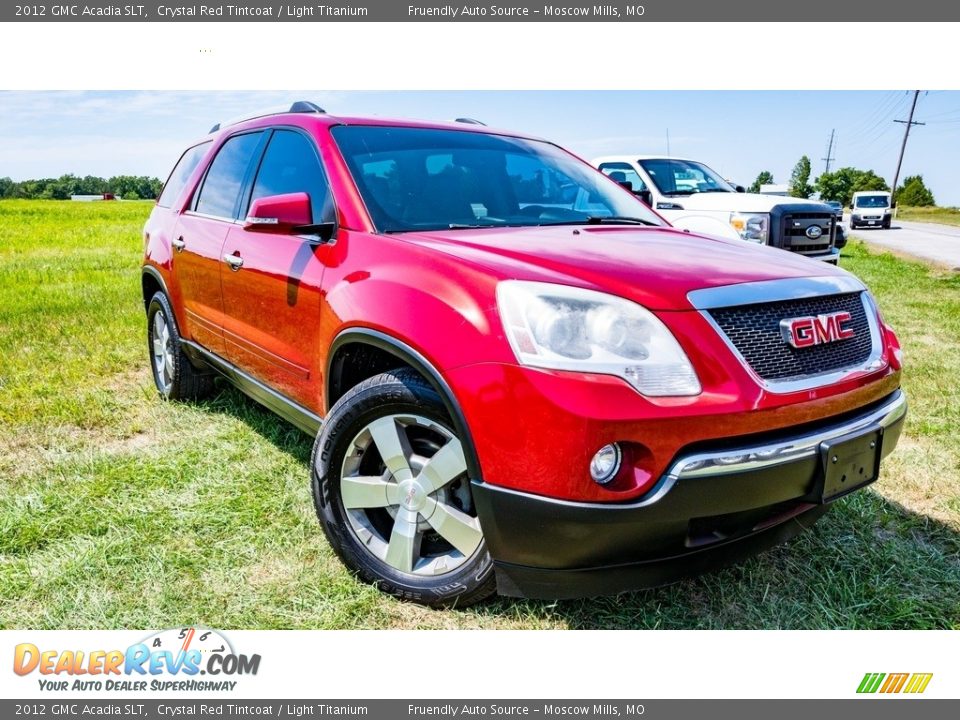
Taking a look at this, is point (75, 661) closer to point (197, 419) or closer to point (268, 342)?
point (268, 342)

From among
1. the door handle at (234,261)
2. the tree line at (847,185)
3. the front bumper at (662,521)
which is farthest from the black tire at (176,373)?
the tree line at (847,185)

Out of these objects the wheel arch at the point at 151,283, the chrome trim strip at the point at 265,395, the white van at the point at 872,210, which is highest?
the wheel arch at the point at 151,283

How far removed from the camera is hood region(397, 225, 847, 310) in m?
2.10

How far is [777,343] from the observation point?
2.16 metres

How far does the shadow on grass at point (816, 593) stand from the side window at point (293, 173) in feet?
5.64

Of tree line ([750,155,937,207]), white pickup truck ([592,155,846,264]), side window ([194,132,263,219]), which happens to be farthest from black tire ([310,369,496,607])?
tree line ([750,155,937,207])

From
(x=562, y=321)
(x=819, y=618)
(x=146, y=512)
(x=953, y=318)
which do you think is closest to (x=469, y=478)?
(x=562, y=321)

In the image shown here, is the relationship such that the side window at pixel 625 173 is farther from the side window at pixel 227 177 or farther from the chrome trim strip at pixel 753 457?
the chrome trim strip at pixel 753 457

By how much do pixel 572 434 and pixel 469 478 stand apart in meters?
0.42

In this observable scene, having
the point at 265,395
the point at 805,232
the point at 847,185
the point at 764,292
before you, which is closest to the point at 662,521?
the point at 764,292

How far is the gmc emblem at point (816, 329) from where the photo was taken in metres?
2.19

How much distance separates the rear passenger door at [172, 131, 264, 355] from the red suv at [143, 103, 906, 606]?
55cm

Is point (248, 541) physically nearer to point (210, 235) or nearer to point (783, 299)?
point (210, 235)

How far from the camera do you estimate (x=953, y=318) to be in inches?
307
